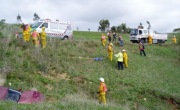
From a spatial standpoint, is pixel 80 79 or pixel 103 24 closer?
pixel 80 79

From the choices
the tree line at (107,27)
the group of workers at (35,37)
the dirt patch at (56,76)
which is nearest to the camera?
the dirt patch at (56,76)

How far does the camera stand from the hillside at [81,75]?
2189 cm

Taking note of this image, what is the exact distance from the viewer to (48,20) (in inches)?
1281

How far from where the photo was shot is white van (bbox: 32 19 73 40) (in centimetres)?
3219

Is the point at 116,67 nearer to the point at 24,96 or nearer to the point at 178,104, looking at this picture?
the point at 178,104

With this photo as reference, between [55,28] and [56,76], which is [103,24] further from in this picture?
[56,76]

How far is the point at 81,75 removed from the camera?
24.9 m

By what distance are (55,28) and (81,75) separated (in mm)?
9389

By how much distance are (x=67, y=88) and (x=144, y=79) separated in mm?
6853

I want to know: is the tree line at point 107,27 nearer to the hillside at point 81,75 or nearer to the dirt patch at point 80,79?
the hillside at point 81,75

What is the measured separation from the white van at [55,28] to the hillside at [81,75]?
236 cm

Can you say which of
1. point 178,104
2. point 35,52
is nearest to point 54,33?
point 35,52

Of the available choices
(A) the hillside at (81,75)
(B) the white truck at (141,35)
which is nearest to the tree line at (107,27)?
(B) the white truck at (141,35)

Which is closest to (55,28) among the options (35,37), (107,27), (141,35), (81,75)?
(35,37)
